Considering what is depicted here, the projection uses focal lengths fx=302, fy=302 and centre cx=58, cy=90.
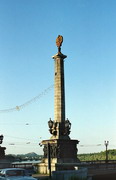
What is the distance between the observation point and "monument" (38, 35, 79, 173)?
2909 cm

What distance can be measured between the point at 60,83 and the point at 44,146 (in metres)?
6.72

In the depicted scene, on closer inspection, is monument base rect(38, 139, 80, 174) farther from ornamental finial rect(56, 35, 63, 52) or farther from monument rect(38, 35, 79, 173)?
ornamental finial rect(56, 35, 63, 52)

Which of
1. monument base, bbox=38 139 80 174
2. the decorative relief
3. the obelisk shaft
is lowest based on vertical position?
monument base, bbox=38 139 80 174

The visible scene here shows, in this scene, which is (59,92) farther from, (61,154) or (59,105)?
(61,154)

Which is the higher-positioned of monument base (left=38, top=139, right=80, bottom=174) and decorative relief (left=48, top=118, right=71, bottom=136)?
decorative relief (left=48, top=118, right=71, bottom=136)

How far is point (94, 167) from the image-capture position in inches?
1137

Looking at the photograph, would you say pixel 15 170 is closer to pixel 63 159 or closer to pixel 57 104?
pixel 63 159

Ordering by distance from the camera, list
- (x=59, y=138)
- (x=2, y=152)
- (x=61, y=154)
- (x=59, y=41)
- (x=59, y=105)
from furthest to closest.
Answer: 1. (x=59, y=41)
2. (x=2, y=152)
3. (x=59, y=105)
4. (x=59, y=138)
5. (x=61, y=154)

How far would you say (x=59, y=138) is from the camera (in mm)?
30094

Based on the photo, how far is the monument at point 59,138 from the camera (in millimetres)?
29094

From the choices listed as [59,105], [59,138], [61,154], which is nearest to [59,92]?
[59,105]

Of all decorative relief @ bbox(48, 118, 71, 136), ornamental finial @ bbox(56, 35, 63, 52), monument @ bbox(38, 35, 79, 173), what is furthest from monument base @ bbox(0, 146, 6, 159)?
ornamental finial @ bbox(56, 35, 63, 52)

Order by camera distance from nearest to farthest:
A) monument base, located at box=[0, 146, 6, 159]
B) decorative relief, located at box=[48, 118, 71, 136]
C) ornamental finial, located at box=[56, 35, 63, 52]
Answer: decorative relief, located at box=[48, 118, 71, 136], monument base, located at box=[0, 146, 6, 159], ornamental finial, located at box=[56, 35, 63, 52]

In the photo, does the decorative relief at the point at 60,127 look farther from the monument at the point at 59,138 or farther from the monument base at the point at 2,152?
the monument base at the point at 2,152
